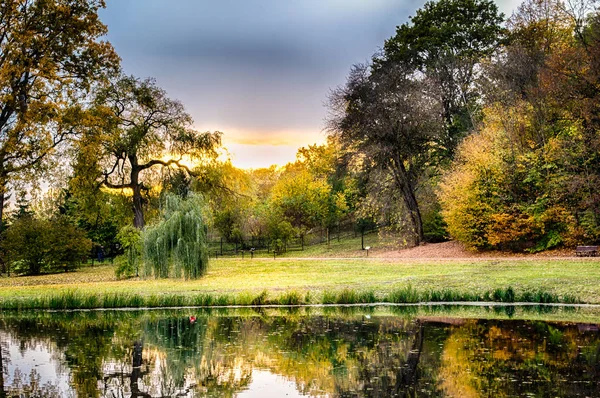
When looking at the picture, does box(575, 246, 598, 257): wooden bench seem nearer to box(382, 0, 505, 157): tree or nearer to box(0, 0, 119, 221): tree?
box(382, 0, 505, 157): tree

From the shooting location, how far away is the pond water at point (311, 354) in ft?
31.4

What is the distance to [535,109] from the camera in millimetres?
37062

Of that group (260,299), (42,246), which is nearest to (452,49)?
(42,246)

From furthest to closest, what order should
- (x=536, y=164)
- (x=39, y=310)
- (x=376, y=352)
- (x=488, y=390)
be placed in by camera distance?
(x=536, y=164), (x=39, y=310), (x=376, y=352), (x=488, y=390)

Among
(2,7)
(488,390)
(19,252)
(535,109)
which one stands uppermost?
(2,7)

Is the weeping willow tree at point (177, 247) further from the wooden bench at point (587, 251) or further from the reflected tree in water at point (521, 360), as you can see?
the wooden bench at point (587, 251)

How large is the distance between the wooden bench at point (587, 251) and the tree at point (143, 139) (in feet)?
77.0

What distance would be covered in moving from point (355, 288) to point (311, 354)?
31.8 feet

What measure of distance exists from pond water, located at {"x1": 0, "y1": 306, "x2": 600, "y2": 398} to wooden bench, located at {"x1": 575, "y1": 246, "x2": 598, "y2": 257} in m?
14.3

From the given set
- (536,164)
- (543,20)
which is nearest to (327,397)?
(536,164)

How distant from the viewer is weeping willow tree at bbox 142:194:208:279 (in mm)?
27406

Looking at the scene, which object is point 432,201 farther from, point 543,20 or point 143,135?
point 143,135

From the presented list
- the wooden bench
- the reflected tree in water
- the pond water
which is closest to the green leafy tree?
the pond water

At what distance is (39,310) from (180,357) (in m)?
9.75
